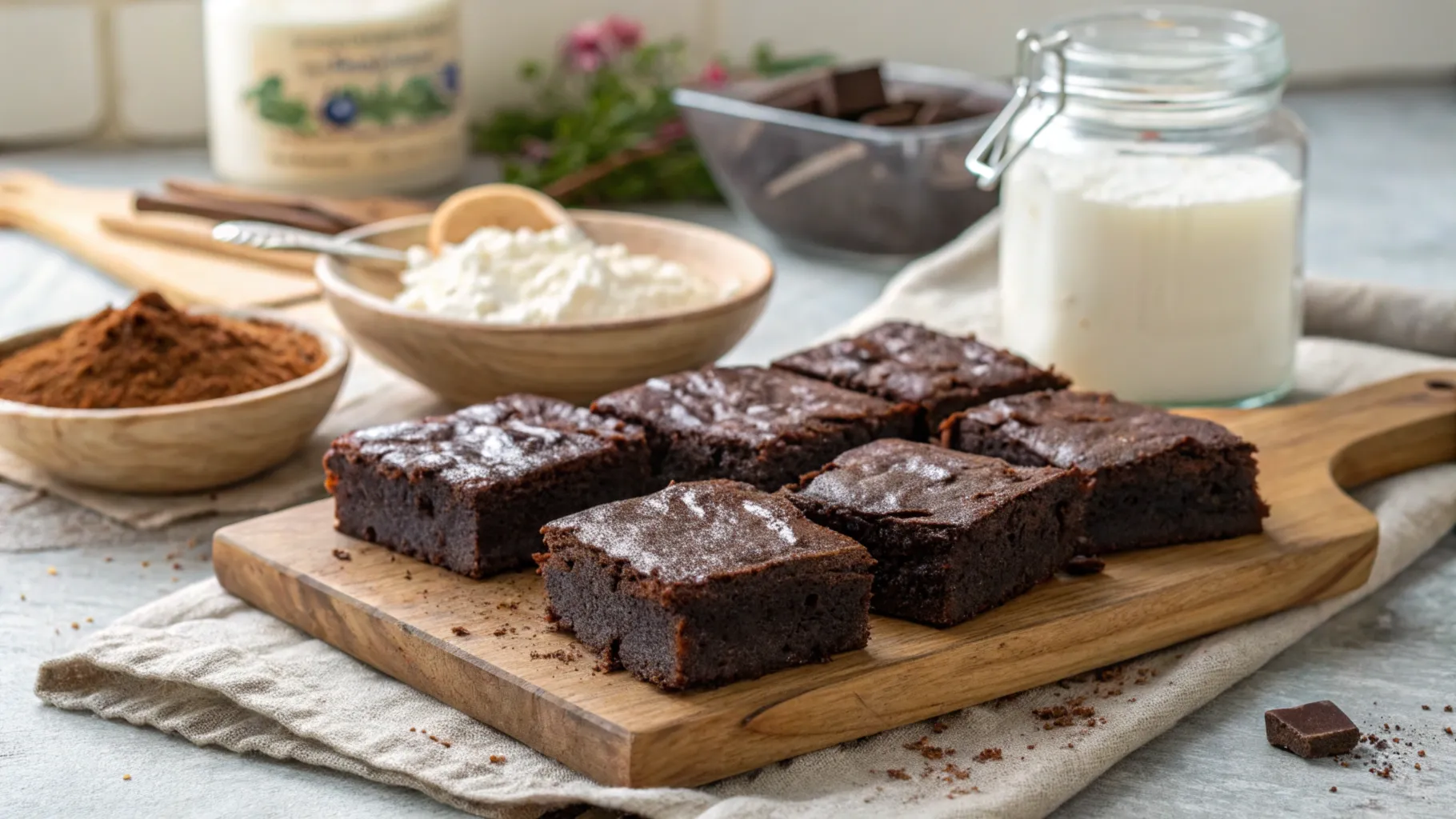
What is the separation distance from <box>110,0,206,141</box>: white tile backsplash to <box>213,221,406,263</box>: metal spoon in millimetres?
2218

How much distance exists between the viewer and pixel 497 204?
12.4 feet

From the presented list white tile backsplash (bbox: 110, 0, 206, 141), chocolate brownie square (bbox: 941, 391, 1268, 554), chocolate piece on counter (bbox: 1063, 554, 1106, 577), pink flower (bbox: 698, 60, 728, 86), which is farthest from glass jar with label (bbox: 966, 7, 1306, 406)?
white tile backsplash (bbox: 110, 0, 206, 141)

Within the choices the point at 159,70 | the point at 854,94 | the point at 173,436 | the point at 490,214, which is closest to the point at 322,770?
the point at 173,436

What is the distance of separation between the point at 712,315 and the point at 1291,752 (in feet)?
4.69

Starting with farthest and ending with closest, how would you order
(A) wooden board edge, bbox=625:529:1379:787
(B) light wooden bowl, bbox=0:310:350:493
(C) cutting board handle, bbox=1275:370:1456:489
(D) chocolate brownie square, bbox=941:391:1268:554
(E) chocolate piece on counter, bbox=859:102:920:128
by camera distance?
(E) chocolate piece on counter, bbox=859:102:920:128 → (C) cutting board handle, bbox=1275:370:1456:489 → (B) light wooden bowl, bbox=0:310:350:493 → (D) chocolate brownie square, bbox=941:391:1268:554 → (A) wooden board edge, bbox=625:529:1379:787

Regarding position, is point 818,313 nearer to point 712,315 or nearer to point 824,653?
point 712,315

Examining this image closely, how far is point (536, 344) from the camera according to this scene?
311cm

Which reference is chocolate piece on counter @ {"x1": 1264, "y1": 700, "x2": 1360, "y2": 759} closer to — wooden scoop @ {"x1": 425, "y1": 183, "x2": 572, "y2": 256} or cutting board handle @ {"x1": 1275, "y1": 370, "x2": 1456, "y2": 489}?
cutting board handle @ {"x1": 1275, "y1": 370, "x2": 1456, "y2": 489}

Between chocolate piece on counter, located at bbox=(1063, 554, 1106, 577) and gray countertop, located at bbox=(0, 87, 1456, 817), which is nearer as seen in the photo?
gray countertop, located at bbox=(0, 87, 1456, 817)

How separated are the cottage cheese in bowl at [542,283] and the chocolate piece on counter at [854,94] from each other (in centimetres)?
107

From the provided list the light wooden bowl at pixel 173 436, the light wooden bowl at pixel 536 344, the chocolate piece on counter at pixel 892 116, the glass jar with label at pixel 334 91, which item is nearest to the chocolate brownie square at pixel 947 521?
the light wooden bowl at pixel 536 344

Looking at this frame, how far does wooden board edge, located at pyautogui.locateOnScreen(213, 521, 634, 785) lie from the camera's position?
81.7 inches

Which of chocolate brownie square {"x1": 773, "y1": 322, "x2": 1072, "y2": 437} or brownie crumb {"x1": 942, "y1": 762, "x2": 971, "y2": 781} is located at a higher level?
chocolate brownie square {"x1": 773, "y1": 322, "x2": 1072, "y2": 437}

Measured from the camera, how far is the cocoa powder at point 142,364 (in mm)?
2941
